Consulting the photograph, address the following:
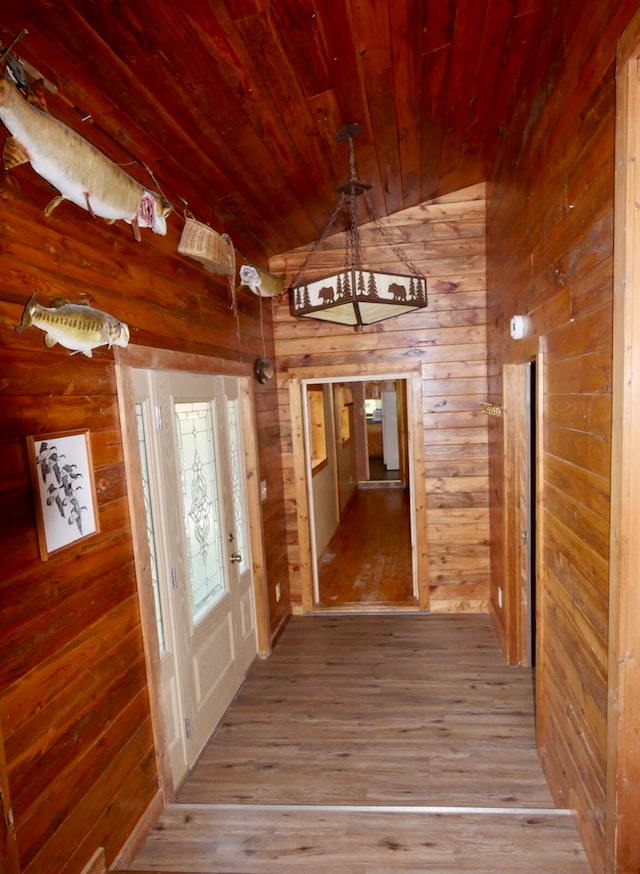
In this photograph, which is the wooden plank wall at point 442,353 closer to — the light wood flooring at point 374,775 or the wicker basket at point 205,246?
the light wood flooring at point 374,775

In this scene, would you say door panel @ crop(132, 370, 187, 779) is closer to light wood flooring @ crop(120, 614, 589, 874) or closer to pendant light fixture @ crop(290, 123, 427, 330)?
light wood flooring @ crop(120, 614, 589, 874)

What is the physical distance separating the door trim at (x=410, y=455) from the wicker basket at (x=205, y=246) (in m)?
1.61

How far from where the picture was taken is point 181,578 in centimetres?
262

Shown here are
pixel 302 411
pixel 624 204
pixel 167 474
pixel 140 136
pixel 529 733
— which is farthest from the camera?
pixel 302 411

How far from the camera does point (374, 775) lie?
254cm

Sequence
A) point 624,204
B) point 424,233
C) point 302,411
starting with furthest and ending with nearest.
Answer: point 302,411 → point 424,233 → point 624,204

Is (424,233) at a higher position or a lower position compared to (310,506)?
higher

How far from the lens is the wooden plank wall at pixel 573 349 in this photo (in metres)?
1.60

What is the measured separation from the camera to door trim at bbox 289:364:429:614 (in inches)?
165

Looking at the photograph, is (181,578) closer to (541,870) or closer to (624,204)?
(541,870)

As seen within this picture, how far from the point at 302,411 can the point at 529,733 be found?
2790 millimetres

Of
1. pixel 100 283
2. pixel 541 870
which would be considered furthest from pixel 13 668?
pixel 541 870

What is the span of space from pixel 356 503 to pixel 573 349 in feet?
22.4

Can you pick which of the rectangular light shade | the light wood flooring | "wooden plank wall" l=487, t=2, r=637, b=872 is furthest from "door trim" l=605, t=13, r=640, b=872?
the rectangular light shade
